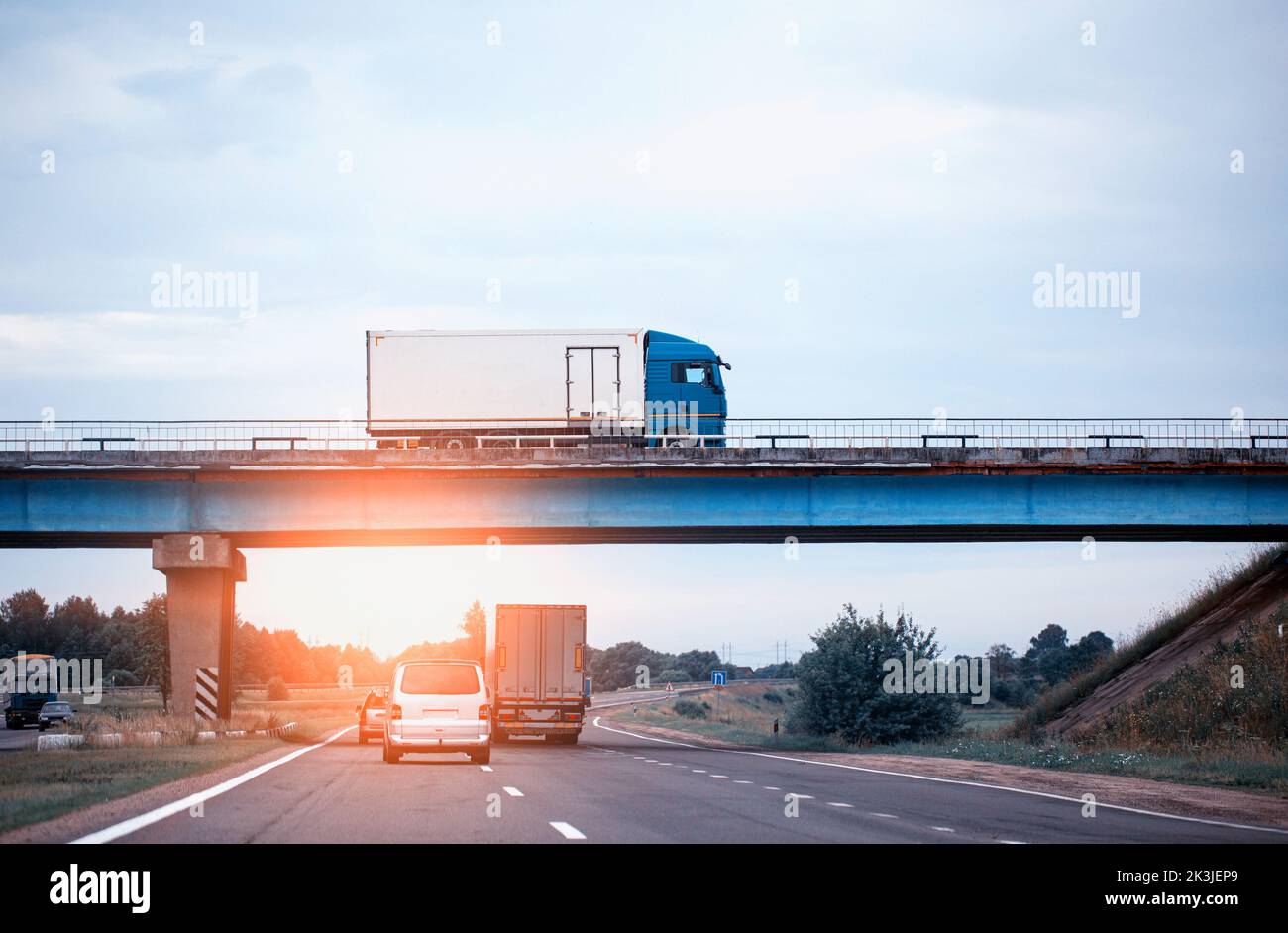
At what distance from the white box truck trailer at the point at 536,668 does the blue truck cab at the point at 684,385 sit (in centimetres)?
948

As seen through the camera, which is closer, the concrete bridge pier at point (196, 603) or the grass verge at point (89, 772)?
the grass verge at point (89, 772)

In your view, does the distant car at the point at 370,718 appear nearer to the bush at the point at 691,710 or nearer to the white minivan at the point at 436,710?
the white minivan at the point at 436,710

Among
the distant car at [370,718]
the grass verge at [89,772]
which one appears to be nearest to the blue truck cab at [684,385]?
the distant car at [370,718]

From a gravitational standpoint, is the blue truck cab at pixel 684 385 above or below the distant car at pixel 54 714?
above

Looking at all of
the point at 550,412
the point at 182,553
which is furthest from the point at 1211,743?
the point at 182,553

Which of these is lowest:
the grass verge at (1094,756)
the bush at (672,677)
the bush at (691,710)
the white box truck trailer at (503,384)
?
the bush at (672,677)

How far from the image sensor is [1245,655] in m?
35.0

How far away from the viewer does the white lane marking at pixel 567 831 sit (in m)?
12.6

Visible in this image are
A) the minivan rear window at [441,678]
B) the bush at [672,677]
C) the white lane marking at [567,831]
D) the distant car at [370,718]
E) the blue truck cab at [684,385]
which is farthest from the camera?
the bush at [672,677]
